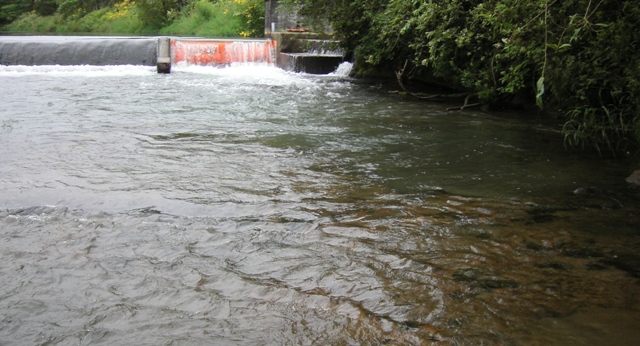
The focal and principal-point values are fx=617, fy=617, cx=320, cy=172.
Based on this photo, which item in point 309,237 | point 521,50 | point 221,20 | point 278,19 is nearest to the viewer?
point 309,237

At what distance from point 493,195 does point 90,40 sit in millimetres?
15721

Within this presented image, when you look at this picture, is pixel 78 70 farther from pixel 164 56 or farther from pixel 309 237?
pixel 309 237

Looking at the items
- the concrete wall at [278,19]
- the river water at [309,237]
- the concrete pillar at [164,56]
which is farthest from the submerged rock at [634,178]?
the concrete wall at [278,19]

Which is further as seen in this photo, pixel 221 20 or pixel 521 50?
pixel 221 20

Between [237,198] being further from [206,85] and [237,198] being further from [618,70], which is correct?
[206,85]

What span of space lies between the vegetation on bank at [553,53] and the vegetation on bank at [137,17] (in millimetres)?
17953

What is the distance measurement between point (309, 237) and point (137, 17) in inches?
1419

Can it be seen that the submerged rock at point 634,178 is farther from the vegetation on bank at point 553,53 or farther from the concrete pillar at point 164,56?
the concrete pillar at point 164,56

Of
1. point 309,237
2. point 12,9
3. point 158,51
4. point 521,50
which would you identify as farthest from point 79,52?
point 12,9

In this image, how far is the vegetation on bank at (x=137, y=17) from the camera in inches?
1141

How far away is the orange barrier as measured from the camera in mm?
17562

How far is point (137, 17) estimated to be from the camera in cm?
3734

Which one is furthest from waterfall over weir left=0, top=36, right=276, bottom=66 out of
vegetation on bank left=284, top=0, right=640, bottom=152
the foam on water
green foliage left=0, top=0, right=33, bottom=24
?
green foliage left=0, top=0, right=33, bottom=24

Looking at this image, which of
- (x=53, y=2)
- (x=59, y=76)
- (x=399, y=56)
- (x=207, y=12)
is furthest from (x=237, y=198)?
(x=53, y=2)
